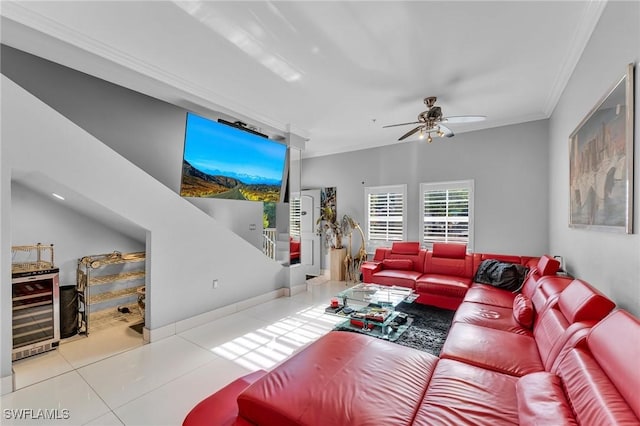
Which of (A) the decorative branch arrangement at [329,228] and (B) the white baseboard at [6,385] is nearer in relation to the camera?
(B) the white baseboard at [6,385]

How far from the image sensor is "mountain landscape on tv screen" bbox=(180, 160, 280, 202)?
12.2 ft

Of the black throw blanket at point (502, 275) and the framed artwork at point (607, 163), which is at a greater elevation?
the framed artwork at point (607, 163)

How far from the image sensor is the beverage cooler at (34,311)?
2588mm

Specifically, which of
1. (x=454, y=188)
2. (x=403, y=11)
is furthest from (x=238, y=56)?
(x=454, y=188)

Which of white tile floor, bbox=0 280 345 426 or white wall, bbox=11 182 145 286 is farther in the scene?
white wall, bbox=11 182 145 286

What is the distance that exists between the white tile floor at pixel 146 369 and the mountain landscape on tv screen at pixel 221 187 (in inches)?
71.6

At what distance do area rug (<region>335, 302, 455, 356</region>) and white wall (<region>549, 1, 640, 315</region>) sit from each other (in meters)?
1.50

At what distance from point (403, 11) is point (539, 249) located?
171 inches

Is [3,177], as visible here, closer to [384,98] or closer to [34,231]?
[34,231]

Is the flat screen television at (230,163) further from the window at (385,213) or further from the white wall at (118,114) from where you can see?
the window at (385,213)

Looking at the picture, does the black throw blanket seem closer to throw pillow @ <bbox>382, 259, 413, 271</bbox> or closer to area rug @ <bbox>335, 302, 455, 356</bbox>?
area rug @ <bbox>335, 302, 455, 356</bbox>

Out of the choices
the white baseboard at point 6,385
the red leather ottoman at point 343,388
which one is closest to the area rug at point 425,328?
the red leather ottoman at point 343,388

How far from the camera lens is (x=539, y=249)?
4.42m

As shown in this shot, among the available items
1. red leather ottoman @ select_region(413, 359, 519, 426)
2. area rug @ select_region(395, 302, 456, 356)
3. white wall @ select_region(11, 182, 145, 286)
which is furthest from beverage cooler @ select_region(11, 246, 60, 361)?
area rug @ select_region(395, 302, 456, 356)
